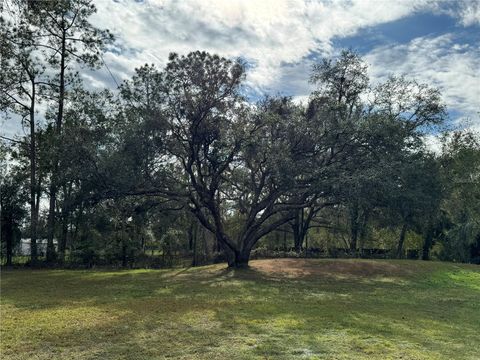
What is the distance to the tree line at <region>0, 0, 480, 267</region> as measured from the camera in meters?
17.0

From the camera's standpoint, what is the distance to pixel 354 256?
26.8 m

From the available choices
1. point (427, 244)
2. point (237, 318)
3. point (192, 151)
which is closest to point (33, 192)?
point (192, 151)

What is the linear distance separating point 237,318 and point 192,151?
10.3m

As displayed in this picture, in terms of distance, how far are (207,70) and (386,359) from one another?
1373 cm

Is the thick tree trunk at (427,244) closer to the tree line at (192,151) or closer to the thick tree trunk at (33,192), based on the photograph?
→ the tree line at (192,151)

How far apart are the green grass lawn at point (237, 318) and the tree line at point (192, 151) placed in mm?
3766

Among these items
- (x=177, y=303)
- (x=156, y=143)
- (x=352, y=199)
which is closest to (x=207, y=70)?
(x=156, y=143)

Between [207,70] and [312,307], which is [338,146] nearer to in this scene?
[207,70]

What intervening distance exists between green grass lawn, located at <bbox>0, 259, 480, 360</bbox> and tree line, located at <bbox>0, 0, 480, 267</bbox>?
377cm

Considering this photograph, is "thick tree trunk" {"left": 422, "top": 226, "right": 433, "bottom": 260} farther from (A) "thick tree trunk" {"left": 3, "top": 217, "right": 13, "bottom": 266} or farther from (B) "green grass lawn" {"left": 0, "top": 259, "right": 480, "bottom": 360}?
(A) "thick tree trunk" {"left": 3, "top": 217, "right": 13, "bottom": 266}

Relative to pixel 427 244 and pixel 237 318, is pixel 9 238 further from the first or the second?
pixel 427 244

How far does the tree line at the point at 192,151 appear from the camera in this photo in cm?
1703

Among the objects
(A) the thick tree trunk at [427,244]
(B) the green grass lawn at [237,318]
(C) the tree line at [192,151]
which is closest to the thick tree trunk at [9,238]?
(C) the tree line at [192,151]

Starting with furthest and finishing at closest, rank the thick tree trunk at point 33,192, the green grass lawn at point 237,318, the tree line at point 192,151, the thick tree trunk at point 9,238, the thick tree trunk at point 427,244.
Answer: the thick tree trunk at point 427,244 < the thick tree trunk at point 9,238 < the thick tree trunk at point 33,192 < the tree line at point 192,151 < the green grass lawn at point 237,318
